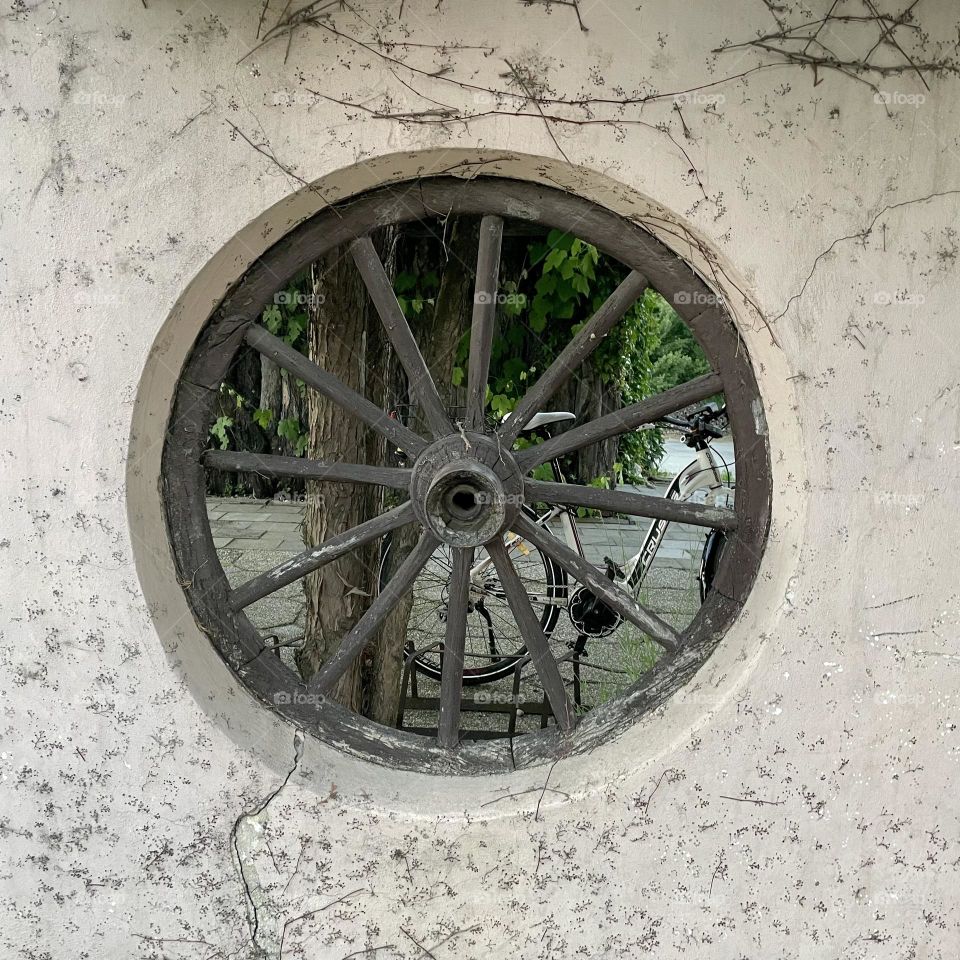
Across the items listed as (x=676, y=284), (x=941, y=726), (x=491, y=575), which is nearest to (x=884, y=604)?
(x=941, y=726)

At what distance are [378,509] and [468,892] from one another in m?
1.36

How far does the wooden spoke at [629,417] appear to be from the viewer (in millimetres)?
1896

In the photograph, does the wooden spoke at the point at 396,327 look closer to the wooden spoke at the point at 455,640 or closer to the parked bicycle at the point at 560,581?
the wooden spoke at the point at 455,640

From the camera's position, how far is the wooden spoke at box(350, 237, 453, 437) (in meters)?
1.90

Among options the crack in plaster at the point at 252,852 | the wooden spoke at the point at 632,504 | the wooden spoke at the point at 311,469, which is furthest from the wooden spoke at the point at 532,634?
the crack in plaster at the point at 252,852

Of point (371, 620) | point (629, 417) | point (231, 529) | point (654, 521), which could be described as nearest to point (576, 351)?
point (629, 417)

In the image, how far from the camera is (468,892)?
1.89 m

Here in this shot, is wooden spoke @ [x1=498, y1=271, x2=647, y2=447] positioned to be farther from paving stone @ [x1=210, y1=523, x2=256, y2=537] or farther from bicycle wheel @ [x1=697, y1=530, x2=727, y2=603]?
paving stone @ [x1=210, y1=523, x2=256, y2=537]

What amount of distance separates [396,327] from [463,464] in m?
0.36

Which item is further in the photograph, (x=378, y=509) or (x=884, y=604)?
(x=378, y=509)

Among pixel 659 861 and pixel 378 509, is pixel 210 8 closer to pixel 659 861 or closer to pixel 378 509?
pixel 378 509

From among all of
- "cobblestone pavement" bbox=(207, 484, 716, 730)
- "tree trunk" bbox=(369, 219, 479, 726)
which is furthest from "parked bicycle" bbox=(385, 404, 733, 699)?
"tree trunk" bbox=(369, 219, 479, 726)

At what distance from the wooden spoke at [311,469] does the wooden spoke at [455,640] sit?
0.76 ft

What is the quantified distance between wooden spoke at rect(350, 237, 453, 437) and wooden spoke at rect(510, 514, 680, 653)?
0.33 m
